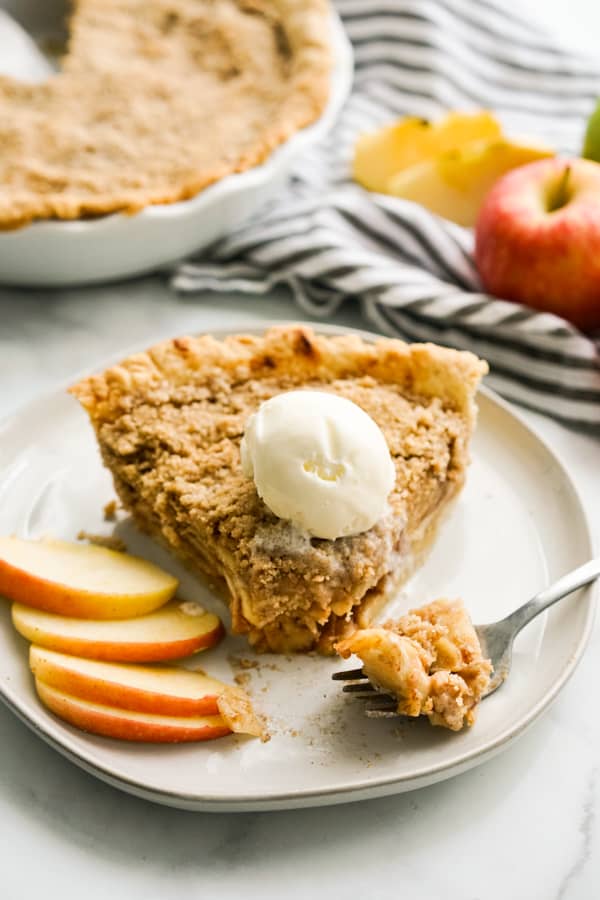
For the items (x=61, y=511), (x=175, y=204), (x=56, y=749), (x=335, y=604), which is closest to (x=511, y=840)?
(x=335, y=604)

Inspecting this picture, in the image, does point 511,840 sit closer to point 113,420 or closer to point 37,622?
point 37,622

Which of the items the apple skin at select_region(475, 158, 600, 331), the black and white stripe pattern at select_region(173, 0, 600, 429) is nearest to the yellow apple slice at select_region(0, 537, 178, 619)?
the black and white stripe pattern at select_region(173, 0, 600, 429)

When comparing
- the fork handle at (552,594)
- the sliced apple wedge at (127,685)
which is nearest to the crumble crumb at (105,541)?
the sliced apple wedge at (127,685)

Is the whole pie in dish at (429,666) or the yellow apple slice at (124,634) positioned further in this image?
the yellow apple slice at (124,634)

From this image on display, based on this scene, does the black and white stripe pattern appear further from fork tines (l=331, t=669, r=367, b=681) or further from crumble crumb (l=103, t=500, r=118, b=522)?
fork tines (l=331, t=669, r=367, b=681)

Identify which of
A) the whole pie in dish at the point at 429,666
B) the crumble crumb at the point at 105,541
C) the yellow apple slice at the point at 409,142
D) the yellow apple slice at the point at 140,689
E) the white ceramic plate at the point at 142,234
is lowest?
the crumble crumb at the point at 105,541

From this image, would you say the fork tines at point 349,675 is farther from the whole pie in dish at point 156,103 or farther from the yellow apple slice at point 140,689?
the whole pie in dish at point 156,103
